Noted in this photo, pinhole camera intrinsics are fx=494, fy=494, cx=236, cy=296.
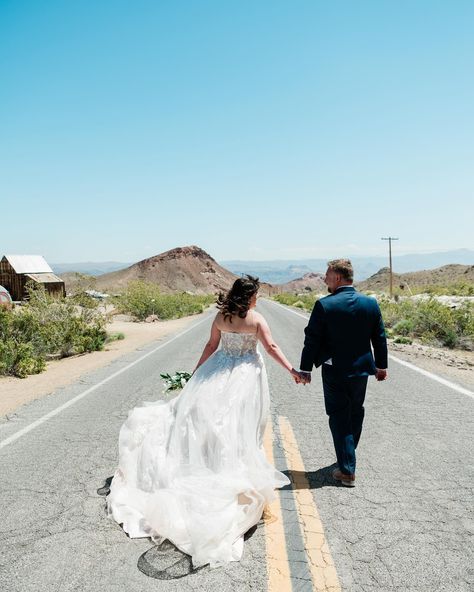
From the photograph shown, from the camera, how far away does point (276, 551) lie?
3.21 metres

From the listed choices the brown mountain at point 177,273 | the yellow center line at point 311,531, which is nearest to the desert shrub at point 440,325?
the yellow center line at point 311,531

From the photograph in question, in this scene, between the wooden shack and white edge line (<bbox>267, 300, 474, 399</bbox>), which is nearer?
white edge line (<bbox>267, 300, 474, 399</bbox>)

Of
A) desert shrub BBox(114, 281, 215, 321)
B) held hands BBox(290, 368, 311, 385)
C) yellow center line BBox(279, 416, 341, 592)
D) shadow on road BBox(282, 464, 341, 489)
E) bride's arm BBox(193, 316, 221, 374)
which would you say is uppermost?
bride's arm BBox(193, 316, 221, 374)

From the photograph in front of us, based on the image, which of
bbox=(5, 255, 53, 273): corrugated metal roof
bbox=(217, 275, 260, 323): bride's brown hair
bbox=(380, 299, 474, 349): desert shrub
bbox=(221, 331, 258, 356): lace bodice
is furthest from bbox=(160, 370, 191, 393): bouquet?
bbox=(5, 255, 53, 273): corrugated metal roof

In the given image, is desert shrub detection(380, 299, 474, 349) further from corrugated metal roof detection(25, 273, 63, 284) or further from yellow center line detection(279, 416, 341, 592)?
corrugated metal roof detection(25, 273, 63, 284)

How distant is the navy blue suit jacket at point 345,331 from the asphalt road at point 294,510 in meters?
1.05

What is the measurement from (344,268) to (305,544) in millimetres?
2222

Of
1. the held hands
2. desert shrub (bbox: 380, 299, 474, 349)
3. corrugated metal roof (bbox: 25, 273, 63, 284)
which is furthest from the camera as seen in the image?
corrugated metal roof (bbox: 25, 273, 63, 284)

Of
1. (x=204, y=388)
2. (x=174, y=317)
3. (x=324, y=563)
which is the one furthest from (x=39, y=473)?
(x=174, y=317)

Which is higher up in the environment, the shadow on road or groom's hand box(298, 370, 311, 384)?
groom's hand box(298, 370, 311, 384)

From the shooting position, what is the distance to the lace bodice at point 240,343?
4.32 m

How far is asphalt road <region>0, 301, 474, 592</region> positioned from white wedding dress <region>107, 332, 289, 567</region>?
0.15 meters

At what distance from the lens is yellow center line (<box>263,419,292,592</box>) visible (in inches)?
113

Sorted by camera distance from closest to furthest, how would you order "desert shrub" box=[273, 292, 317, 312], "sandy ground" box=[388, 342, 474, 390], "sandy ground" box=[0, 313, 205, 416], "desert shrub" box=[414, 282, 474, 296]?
"sandy ground" box=[0, 313, 205, 416] < "sandy ground" box=[388, 342, 474, 390] < "desert shrub" box=[273, 292, 317, 312] < "desert shrub" box=[414, 282, 474, 296]
